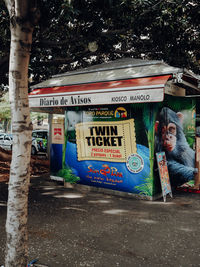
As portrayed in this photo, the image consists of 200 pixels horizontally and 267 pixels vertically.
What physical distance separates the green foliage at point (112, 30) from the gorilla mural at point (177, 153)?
9.80 feet

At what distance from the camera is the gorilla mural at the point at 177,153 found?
25.2 feet

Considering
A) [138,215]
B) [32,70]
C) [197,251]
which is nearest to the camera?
[197,251]

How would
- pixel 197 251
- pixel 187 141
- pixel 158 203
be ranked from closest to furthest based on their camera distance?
pixel 197 251
pixel 158 203
pixel 187 141

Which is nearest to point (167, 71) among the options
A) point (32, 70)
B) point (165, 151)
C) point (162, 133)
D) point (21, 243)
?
point (162, 133)

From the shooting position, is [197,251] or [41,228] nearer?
[197,251]

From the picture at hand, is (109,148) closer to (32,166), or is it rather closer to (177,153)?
(177,153)

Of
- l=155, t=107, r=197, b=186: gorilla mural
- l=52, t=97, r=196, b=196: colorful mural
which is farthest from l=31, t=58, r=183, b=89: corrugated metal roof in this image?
l=155, t=107, r=197, b=186: gorilla mural

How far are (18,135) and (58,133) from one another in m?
5.91

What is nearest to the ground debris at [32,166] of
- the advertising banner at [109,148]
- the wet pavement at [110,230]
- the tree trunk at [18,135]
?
the advertising banner at [109,148]

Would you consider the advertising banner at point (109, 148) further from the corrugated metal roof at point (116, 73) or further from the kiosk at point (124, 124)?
the corrugated metal roof at point (116, 73)

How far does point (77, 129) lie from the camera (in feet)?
26.9

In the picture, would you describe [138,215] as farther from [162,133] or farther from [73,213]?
[162,133]

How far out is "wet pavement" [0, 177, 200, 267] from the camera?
3863mm

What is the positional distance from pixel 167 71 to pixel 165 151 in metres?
2.46
